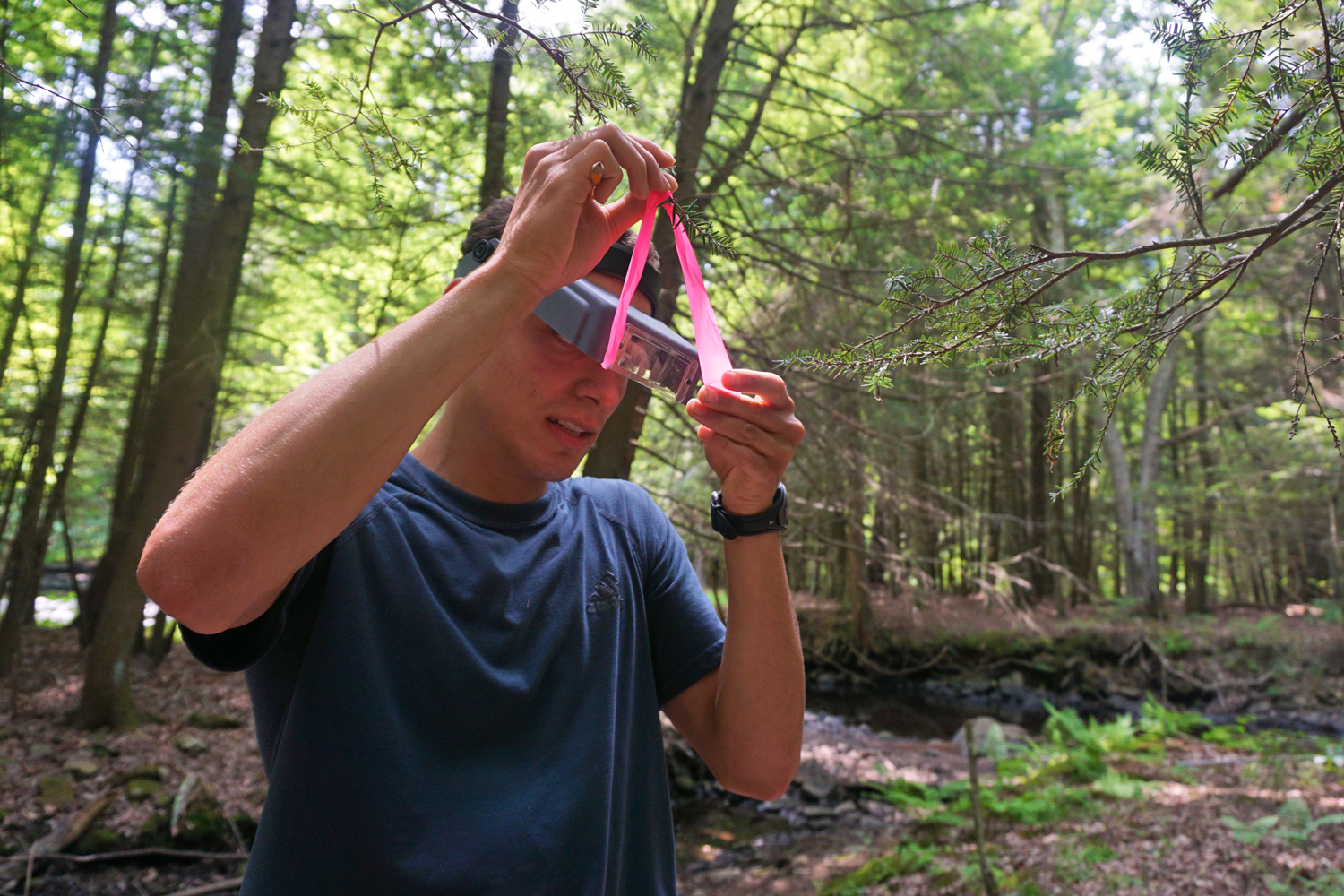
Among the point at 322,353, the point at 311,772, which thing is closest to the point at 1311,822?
the point at 311,772

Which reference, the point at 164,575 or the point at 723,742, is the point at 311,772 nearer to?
the point at 164,575

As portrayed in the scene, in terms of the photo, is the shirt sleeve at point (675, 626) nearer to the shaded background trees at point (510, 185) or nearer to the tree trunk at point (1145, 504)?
the shaded background trees at point (510, 185)

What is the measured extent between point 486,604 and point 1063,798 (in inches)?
262

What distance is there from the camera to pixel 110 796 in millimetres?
5547

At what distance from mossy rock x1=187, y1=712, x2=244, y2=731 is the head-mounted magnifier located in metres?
7.32

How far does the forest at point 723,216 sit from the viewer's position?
1.40m

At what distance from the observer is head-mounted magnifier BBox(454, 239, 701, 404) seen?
5.21 feet

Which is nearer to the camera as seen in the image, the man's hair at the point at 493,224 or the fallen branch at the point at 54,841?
the man's hair at the point at 493,224

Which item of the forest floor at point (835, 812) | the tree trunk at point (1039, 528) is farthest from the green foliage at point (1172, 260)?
the tree trunk at point (1039, 528)

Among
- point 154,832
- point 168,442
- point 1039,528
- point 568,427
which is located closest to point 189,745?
point 154,832

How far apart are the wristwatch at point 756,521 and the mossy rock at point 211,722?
7365 millimetres

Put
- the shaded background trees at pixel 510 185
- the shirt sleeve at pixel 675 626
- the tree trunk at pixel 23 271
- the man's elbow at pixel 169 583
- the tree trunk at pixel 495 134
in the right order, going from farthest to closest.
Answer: the tree trunk at pixel 23 271, the tree trunk at pixel 495 134, the shaded background trees at pixel 510 185, the shirt sleeve at pixel 675 626, the man's elbow at pixel 169 583

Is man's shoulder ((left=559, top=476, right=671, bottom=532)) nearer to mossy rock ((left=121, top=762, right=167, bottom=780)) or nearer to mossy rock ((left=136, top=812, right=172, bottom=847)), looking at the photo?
mossy rock ((left=136, top=812, right=172, bottom=847))

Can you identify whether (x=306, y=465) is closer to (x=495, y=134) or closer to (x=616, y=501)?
(x=616, y=501)
